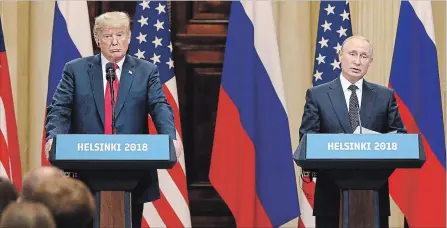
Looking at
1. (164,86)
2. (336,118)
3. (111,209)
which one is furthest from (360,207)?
(164,86)

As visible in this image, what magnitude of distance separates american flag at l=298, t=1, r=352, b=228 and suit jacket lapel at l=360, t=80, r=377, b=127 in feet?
5.86

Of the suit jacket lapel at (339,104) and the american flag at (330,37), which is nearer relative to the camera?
the suit jacket lapel at (339,104)

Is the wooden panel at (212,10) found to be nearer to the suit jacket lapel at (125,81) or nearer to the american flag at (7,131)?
the american flag at (7,131)

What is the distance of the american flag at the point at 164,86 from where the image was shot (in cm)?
708

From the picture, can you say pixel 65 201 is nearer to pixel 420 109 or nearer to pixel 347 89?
pixel 347 89

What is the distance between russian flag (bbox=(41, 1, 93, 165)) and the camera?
694 cm

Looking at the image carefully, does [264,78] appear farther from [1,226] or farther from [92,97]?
[1,226]

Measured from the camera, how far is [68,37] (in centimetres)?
701

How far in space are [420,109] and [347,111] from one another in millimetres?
2005

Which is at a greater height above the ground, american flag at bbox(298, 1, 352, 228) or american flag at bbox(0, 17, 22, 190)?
american flag at bbox(298, 1, 352, 228)

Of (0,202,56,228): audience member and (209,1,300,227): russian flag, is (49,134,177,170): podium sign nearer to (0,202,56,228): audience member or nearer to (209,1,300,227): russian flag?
(0,202,56,228): audience member

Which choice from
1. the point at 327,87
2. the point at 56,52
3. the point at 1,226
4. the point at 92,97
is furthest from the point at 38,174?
the point at 56,52

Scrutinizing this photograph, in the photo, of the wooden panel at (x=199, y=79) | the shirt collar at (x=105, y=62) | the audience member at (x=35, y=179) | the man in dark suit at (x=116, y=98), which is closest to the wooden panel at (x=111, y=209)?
the man in dark suit at (x=116, y=98)

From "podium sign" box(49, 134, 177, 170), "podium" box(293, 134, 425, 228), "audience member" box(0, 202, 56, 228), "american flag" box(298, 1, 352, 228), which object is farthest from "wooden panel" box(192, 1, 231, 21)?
"audience member" box(0, 202, 56, 228)
